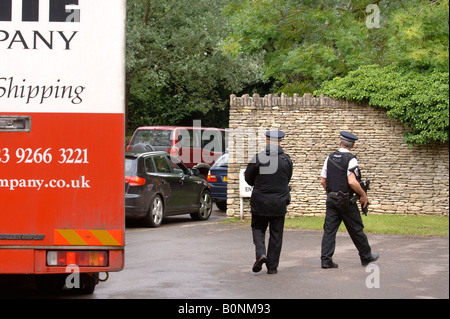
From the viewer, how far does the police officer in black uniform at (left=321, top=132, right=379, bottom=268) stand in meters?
10.9

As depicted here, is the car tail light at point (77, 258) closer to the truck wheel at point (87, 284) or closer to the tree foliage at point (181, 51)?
the truck wheel at point (87, 284)

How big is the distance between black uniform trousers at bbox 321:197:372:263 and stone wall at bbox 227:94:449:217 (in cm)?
747

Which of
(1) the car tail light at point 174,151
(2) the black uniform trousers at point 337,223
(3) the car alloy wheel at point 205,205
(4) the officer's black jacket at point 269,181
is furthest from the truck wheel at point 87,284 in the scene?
(1) the car tail light at point 174,151

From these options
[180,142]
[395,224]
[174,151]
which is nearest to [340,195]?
[395,224]

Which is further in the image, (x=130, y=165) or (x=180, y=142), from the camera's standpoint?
(x=180, y=142)

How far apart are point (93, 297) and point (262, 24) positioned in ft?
55.4

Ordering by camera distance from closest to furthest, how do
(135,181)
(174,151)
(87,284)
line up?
1. (87,284)
2. (135,181)
3. (174,151)

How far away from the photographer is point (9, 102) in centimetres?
728

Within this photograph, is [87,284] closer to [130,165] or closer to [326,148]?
[130,165]

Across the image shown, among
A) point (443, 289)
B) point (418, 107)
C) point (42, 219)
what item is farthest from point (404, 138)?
point (42, 219)

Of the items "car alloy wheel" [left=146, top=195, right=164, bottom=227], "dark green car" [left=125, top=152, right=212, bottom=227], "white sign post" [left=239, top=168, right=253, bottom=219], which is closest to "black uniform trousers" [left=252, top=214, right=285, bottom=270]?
"dark green car" [left=125, top=152, right=212, bottom=227]

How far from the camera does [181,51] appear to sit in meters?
35.5

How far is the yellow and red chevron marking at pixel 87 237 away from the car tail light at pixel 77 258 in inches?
3.5

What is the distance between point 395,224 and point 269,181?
667 cm
